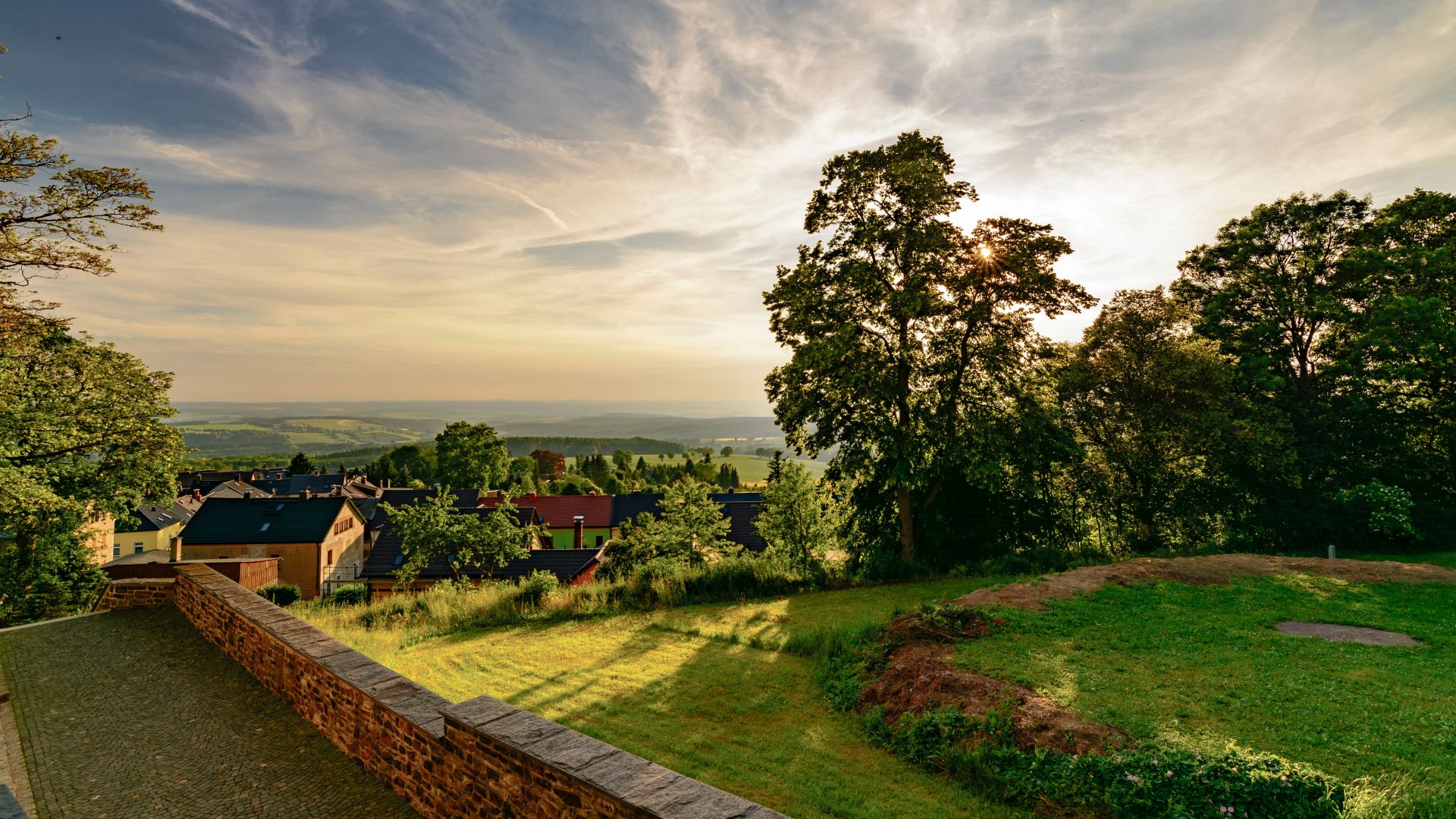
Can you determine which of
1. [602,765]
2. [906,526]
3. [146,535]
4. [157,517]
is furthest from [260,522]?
[602,765]

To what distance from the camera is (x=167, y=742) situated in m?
6.31

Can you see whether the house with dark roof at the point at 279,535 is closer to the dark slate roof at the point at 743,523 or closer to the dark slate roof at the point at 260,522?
the dark slate roof at the point at 260,522

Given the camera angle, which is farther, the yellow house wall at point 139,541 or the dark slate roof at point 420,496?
the dark slate roof at point 420,496

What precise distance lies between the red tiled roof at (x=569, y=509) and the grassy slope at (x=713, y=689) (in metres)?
44.7

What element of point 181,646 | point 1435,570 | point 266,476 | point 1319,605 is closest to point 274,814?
point 181,646

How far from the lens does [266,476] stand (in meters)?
90.8

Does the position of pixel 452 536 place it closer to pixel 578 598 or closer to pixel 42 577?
pixel 578 598

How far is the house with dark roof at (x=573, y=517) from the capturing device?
59.3m

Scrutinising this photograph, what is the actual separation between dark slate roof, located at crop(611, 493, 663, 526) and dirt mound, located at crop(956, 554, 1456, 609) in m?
49.0

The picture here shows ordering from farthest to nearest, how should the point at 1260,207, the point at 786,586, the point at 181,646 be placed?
the point at 1260,207 → the point at 786,586 → the point at 181,646

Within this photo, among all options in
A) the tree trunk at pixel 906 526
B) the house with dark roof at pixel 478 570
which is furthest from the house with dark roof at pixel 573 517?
the tree trunk at pixel 906 526

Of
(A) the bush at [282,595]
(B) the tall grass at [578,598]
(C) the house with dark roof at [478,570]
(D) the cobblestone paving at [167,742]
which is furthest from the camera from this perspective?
(C) the house with dark roof at [478,570]

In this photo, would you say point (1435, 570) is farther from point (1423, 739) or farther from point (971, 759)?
point (971, 759)

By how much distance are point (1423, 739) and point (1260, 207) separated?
975 inches
